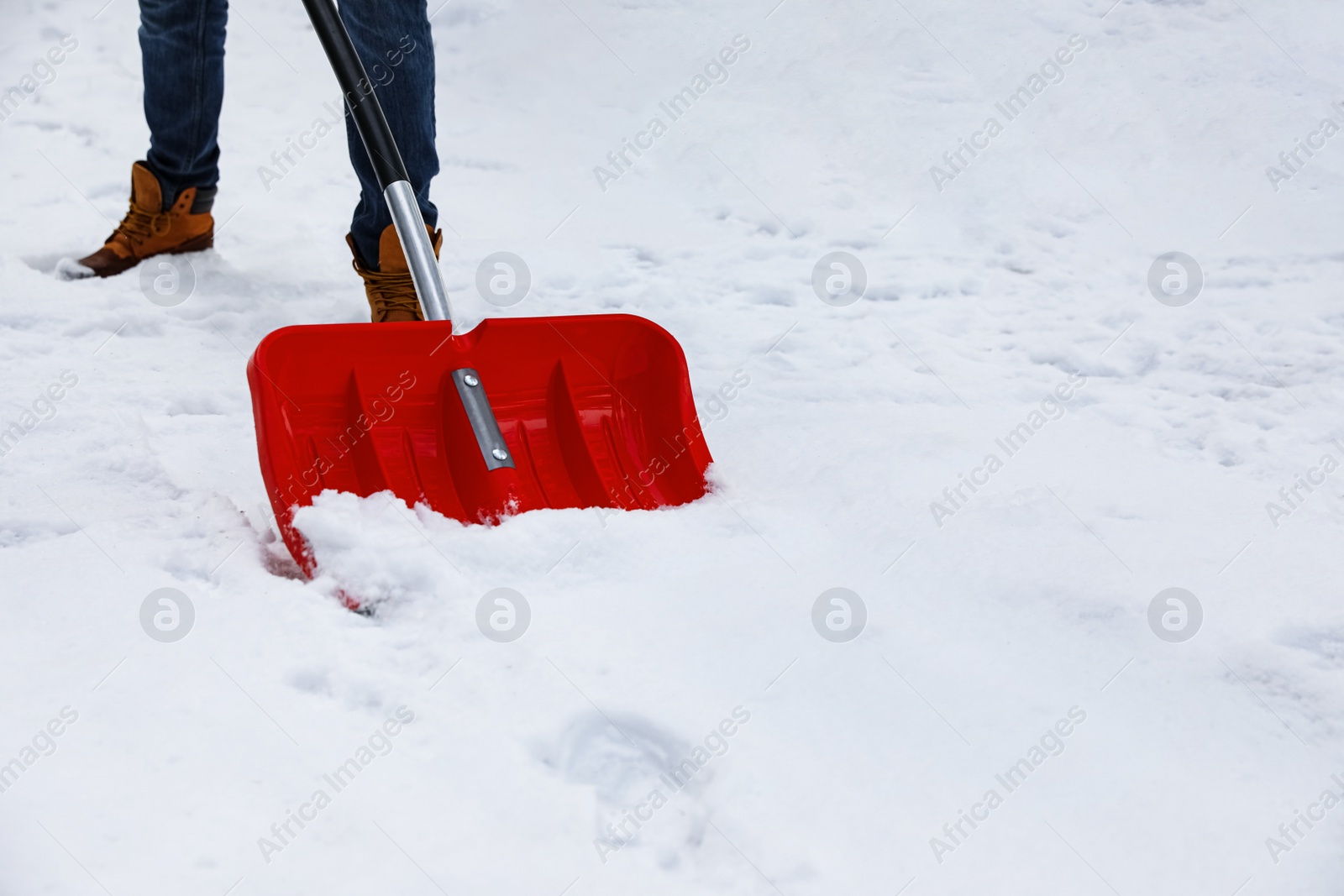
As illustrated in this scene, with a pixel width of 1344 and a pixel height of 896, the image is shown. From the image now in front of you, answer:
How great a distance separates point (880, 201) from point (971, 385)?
3.46 feet

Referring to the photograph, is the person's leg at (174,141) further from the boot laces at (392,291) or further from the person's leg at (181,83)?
the boot laces at (392,291)

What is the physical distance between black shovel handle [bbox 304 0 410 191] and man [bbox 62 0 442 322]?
0.35 feet

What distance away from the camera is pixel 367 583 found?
126 centimetres

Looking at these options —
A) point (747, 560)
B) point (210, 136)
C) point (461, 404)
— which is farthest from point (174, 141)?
point (747, 560)

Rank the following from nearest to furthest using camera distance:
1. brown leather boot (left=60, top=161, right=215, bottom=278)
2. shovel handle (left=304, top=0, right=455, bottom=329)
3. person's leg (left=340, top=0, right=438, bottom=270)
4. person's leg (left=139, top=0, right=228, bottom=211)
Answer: shovel handle (left=304, top=0, right=455, bottom=329) < person's leg (left=340, top=0, right=438, bottom=270) < person's leg (left=139, top=0, right=228, bottom=211) < brown leather boot (left=60, top=161, right=215, bottom=278)

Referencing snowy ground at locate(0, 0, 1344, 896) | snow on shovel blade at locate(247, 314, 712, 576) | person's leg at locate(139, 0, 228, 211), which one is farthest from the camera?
person's leg at locate(139, 0, 228, 211)

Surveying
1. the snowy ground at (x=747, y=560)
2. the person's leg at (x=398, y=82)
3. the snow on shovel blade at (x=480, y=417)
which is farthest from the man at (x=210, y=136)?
the snow on shovel blade at (x=480, y=417)

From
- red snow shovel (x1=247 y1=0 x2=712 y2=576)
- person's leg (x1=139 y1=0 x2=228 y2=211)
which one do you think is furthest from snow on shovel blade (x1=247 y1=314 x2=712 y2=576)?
person's leg (x1=139 y1=0 x2=228 y2=211)

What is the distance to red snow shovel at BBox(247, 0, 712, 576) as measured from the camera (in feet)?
4.68

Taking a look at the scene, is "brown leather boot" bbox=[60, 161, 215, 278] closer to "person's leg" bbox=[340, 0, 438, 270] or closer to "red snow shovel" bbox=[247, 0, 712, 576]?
"person's leg" bbox=[340, 0, 438, 270]

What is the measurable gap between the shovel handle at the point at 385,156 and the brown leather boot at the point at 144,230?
0.77 m

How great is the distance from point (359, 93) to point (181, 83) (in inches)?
28.6

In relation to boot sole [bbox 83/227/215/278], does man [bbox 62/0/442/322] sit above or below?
above

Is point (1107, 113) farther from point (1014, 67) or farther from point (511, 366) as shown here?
point (511, 366)
